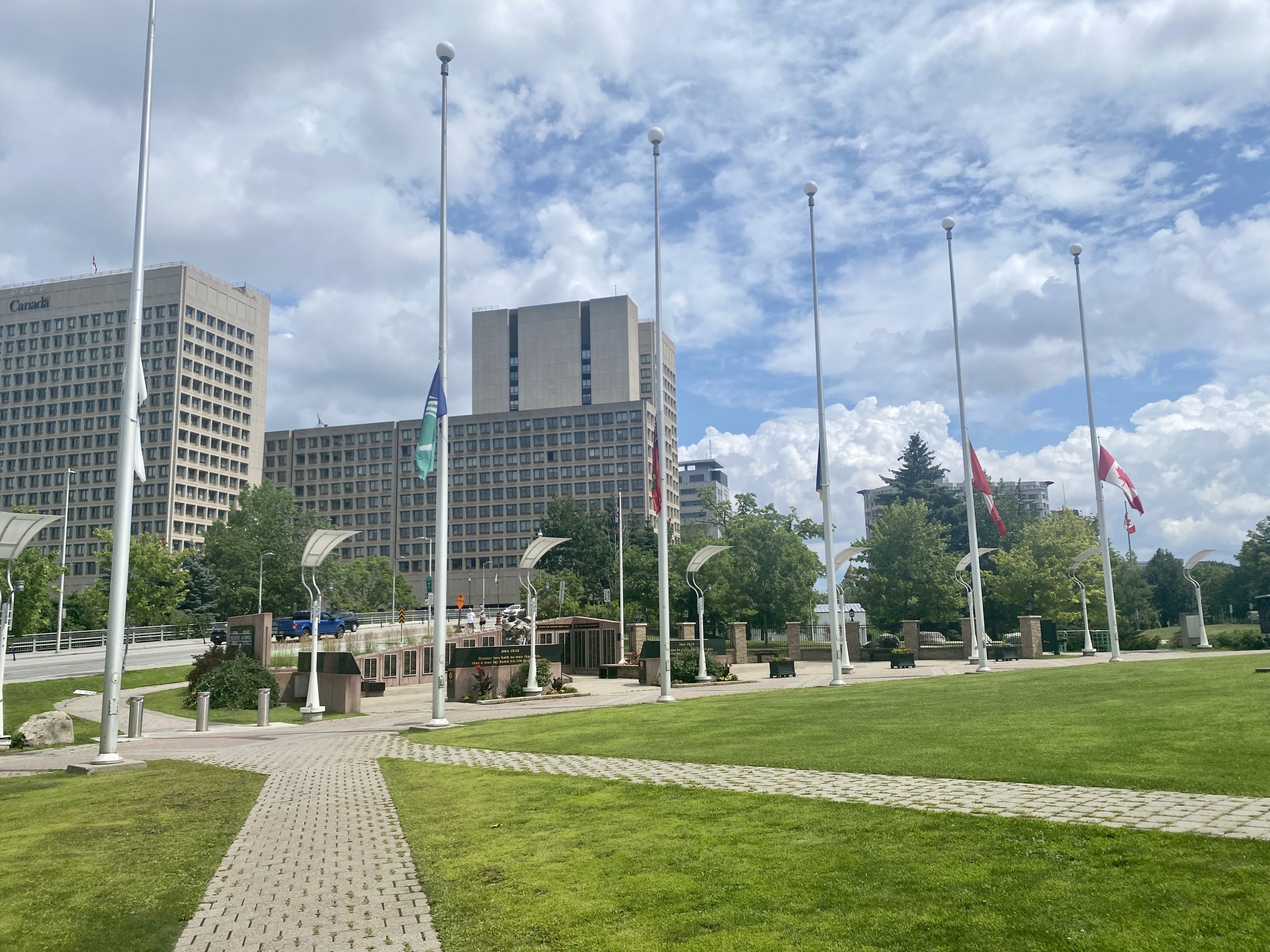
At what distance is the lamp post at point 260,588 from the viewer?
250ft

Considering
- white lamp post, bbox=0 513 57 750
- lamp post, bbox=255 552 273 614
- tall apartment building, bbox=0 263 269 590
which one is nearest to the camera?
white lamp post, bbox=0 513 57 750

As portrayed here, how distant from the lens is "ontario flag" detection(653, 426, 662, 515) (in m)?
26.6

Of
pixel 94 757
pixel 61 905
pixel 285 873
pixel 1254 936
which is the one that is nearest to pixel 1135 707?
pixel 1254 936

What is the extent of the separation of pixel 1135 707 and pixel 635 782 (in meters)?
8.91

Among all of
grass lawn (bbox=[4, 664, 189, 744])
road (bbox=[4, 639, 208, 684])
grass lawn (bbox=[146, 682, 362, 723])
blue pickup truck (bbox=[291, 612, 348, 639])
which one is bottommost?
grass lawn (bbox=[146, 682, 362, 723])

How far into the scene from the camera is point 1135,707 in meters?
15.1

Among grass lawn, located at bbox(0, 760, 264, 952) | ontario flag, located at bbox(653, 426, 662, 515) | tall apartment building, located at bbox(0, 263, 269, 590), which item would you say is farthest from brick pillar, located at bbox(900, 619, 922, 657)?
tall apartment building, located at bbox(0, 263, 269, 590)

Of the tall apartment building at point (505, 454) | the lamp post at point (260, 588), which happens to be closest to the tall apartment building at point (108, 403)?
the tall apartment building at point (505, 454)

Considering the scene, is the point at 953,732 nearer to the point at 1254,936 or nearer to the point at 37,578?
the point at 1254,936

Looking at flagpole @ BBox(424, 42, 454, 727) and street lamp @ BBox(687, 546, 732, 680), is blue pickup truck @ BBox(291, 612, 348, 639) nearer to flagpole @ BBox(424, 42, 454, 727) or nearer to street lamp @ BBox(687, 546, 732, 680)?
street lamp @ BBox(687, 546, 732, 680)

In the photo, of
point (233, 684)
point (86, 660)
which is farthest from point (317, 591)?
point (86, 660)

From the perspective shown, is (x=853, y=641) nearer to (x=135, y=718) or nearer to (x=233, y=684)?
(x=233, y=684)

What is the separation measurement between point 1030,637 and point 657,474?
23.0m

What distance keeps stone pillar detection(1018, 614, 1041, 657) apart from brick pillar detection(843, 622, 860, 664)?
353 inches
